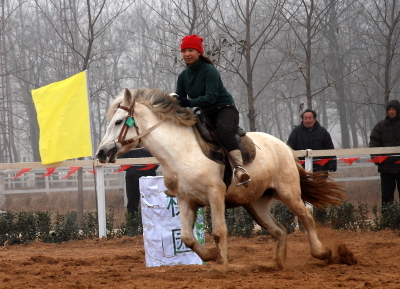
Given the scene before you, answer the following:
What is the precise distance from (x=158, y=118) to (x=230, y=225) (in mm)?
5226

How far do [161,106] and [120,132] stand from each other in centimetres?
58

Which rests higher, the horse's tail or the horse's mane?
the horse's mane

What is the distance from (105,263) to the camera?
9.06m

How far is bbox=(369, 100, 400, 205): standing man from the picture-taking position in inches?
465

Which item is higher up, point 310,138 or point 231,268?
point 310,138

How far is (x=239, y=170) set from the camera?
7.23 m

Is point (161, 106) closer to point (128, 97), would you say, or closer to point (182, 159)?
point (128, 97)

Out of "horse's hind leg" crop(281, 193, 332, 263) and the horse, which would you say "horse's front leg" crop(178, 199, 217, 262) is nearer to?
the horse

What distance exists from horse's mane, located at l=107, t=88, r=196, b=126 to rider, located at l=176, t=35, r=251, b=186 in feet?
0.48

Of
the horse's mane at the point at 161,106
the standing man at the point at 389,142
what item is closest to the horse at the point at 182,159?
the horse's mane at the point at 161,106

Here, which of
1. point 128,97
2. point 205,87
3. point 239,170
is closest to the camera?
point 239,170

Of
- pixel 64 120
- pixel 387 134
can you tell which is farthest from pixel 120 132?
pixel 387 134

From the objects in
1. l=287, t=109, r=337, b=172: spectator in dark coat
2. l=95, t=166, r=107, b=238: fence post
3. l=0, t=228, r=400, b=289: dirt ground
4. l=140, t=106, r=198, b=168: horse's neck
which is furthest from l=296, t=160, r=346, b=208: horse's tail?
l=95, t=166, r=107, b=238: fence post

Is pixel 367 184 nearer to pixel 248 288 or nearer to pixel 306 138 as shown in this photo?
pixel 306 138
